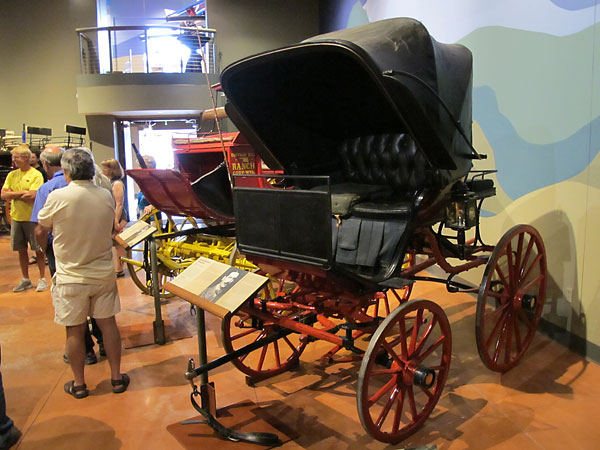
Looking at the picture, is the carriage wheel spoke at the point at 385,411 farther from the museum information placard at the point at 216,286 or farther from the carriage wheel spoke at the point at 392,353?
the museum information placard at the point at 216,286

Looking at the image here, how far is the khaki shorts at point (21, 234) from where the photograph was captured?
214 inches

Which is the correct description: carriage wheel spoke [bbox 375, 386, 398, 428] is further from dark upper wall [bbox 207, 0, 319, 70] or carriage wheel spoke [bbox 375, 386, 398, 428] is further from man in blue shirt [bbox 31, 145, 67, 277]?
dark upper wall [bbox 207, 0, 319, 70]

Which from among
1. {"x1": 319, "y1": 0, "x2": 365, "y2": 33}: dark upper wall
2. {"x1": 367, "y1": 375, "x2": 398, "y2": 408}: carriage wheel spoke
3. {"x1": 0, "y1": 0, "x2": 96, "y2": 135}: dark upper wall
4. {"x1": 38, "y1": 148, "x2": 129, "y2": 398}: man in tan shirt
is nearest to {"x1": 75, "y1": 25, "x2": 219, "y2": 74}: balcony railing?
{"x1": 0, "y1": 0, "x2": 96, "y2": 135}: dark upper wall

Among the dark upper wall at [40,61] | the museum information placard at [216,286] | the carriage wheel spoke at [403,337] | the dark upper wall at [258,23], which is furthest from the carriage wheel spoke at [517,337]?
the dark upper wall at [40,61]

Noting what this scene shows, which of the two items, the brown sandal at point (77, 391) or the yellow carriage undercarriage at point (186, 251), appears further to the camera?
the yellow carriage undercarriage at point (186, 251)

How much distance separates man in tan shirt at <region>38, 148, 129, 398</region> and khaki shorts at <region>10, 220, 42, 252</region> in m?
2.72

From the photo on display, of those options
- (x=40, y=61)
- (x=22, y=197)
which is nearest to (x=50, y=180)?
(x=22, y=197)

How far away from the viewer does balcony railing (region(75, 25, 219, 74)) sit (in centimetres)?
1043

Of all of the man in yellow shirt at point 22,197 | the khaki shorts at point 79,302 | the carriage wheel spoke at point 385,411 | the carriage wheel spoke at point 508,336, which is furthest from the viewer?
the man in yellow shirt at point 22,197

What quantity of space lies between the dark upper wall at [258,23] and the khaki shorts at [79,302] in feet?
28.5

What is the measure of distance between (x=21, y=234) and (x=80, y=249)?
3.20 metres

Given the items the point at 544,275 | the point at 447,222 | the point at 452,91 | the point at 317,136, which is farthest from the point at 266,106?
the point at 544,275

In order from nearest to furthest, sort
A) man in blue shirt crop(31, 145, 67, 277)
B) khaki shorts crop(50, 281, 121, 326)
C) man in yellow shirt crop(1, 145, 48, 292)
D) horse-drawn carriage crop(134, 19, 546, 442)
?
1. horse-drawn carriage crop(134, 19, 546, 442)
2. khaki shorts crop(50, 281, 121, 326)
3. man in blue shirt crop(31, 145, 67, 277)
4. man in yellow shirt crop(1, 145, 48, 292)

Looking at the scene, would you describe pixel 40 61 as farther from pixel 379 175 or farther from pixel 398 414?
pixel 398 414
